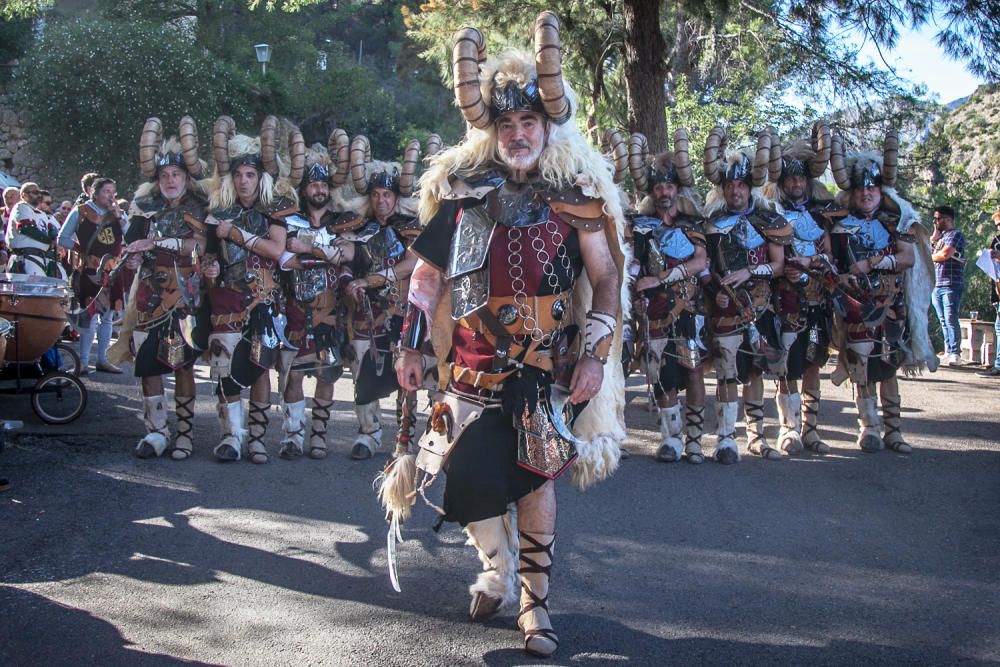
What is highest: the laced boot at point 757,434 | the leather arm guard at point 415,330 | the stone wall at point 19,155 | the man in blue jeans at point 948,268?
the stone wall at point 19,155

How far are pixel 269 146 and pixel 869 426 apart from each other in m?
5.10

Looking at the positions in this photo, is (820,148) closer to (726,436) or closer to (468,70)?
(726,436)

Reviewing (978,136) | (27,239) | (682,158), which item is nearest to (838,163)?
(682,158)

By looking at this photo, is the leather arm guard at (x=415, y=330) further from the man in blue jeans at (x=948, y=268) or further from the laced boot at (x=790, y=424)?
the man in blue jeans at (x=948, y=268)

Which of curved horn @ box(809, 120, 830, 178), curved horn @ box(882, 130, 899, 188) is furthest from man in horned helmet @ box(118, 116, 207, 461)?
curved horn @ box(882, 130, 899, 188)

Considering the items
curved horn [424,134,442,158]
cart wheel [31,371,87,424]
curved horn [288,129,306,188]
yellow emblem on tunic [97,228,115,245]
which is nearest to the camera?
curved horn [424,134,442,158]

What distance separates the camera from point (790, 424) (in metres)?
7.28

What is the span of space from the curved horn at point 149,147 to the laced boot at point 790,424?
502 centimetres

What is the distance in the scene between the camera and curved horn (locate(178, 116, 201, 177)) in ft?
21.0

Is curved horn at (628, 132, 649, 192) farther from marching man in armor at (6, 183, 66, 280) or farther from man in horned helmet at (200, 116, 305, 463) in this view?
marching man in armor at (6, 183, 66, 280)

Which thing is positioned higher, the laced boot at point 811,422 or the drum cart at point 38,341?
the drum cart at point 38,341

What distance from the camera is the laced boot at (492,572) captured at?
12.8 feet

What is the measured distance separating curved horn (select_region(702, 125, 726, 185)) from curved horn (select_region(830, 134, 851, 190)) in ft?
3.09

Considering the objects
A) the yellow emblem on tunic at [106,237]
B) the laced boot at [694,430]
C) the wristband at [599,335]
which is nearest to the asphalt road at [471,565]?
the laced boot at [694,430]
